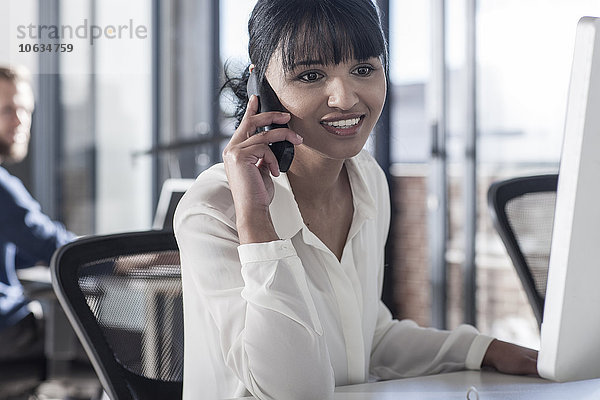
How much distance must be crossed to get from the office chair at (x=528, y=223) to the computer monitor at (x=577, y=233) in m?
0.76

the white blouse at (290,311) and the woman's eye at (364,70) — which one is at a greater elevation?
the woman's eye at (364,70)

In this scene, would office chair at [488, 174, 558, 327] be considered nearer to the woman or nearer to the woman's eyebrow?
the woman

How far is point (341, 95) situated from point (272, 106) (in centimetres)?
13

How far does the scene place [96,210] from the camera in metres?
5.45

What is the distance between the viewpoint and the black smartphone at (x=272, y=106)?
4.15ft

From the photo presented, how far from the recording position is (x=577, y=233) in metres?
0.79

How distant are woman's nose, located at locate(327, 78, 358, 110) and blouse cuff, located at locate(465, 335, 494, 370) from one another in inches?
18.0

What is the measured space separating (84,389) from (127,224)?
8.76 feet

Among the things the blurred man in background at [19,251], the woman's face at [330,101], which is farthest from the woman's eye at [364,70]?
the blurred man in background at [19,251]

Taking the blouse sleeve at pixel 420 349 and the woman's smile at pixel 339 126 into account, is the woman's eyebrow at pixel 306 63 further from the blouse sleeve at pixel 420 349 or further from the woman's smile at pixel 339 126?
the blouse sleeve at pixel 420 349

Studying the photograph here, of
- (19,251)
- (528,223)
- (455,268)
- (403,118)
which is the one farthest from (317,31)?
(403,118)

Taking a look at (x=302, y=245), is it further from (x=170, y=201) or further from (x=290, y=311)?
(x=170, y=201)

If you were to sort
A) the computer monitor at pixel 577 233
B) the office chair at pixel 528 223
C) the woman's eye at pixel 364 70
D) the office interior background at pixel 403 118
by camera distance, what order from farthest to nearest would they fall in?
the office interior background at pixel 403 118, the office chair at pixel 528 223, the woman's eye at pixel 364 70, the computer monitor at pixel 577 233

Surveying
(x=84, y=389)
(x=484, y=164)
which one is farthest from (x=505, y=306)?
(x=84, y=389)
